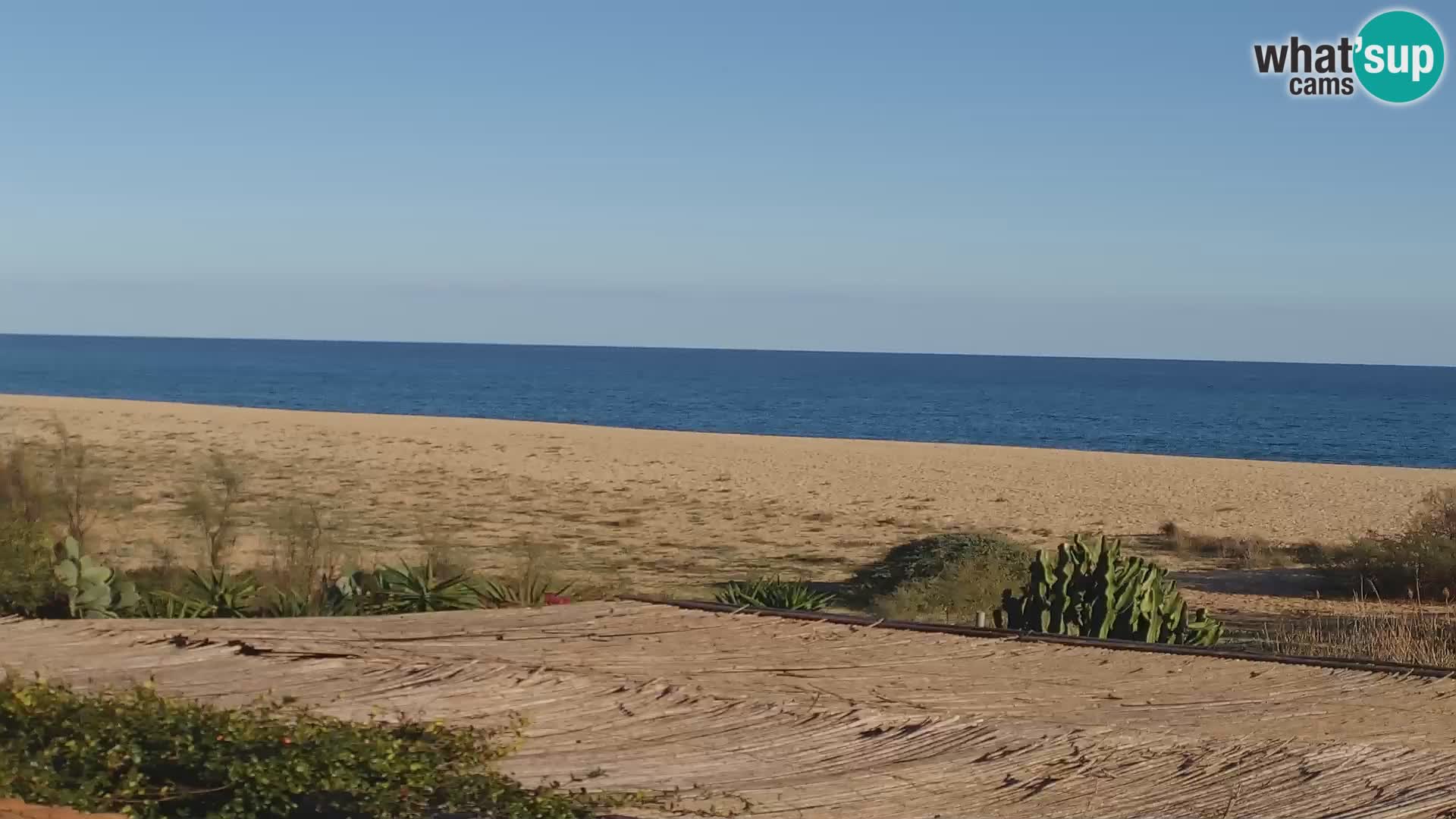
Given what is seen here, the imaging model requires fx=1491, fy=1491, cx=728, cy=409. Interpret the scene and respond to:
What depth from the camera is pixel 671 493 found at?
27297 millimetres

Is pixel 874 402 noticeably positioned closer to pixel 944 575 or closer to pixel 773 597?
pixel 944 575

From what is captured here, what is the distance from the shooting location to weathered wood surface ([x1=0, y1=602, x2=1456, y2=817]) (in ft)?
18.6

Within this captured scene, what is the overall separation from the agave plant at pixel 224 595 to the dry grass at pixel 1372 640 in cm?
714

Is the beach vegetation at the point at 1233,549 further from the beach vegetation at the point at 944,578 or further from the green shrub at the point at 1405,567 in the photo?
the beach vegetation at the point at 944,578

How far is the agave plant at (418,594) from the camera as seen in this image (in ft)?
34.7

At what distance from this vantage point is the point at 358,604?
35.0 feet

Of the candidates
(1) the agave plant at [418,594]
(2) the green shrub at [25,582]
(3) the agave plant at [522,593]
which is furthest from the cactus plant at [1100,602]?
(2) the green shrub at [25,582]

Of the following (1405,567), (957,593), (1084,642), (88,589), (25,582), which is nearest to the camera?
(1084,642)

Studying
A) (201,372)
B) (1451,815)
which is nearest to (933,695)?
(1451,815)

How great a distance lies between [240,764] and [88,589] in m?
5.28

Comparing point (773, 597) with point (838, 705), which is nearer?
point (838, 705)

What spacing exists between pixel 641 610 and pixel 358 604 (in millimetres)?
2462

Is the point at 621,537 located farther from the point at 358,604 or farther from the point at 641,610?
the point at 641,610

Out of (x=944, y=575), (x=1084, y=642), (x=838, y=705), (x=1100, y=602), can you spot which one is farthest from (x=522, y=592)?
(x=944, y=575)
